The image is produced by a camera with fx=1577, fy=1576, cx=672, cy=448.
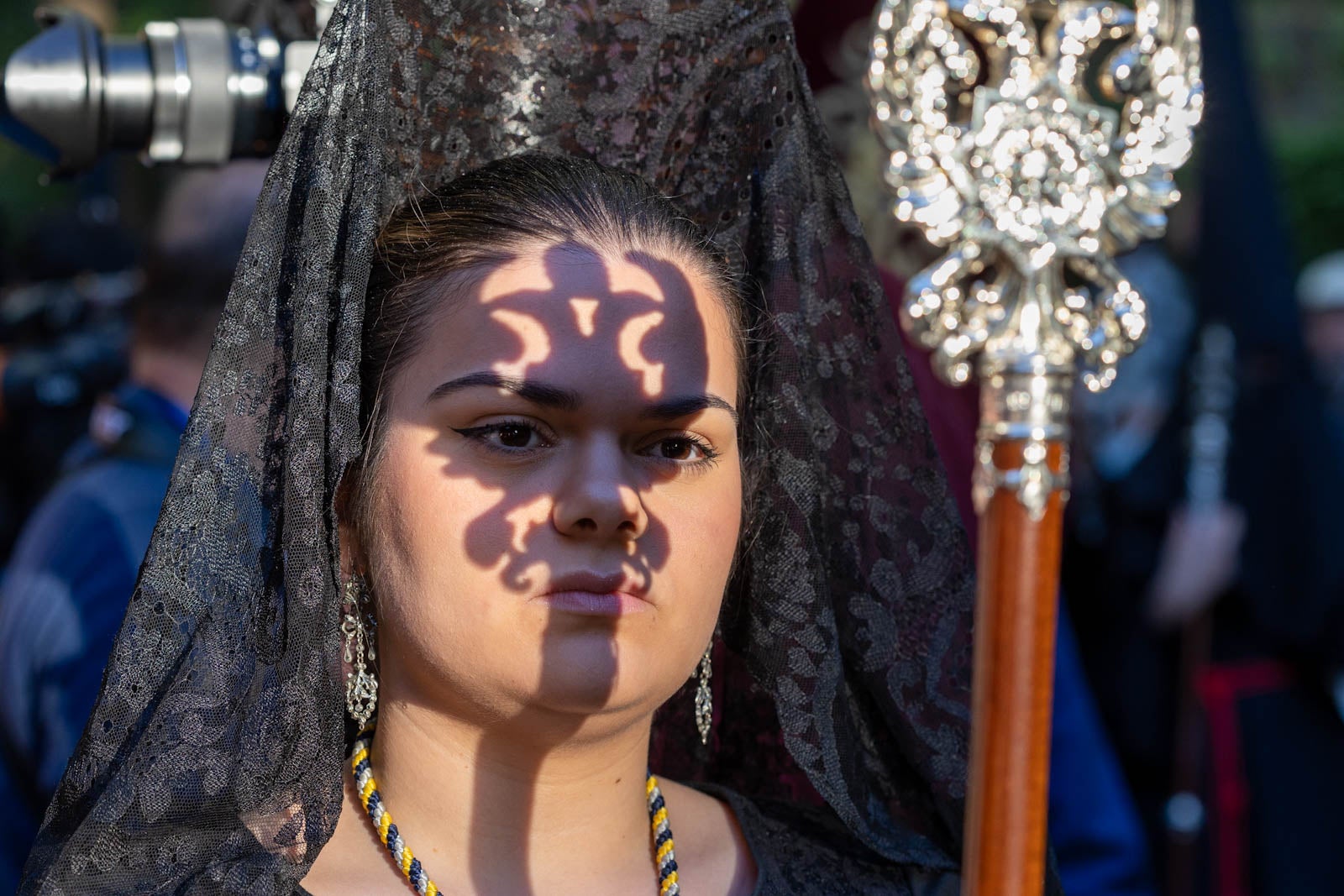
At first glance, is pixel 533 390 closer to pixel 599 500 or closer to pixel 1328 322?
pixel 599 500

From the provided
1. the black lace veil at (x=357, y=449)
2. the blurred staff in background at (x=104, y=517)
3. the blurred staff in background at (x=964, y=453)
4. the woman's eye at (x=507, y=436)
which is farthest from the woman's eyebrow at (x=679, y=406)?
the blurred staff in background at (x=104, y=517)

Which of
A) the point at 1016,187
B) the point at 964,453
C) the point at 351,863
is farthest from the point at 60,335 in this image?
the point at 1016,187

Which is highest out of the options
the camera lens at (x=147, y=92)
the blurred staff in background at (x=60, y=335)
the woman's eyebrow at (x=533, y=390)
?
the blurred staff in background at (x=60, y=335)

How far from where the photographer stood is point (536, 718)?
1796mm

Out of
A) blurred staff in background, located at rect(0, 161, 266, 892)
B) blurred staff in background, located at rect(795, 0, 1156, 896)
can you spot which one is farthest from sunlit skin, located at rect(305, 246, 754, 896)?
blurred staff in background, located at rect(0, 161, 266, 892)

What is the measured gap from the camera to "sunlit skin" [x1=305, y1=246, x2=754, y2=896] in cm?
171

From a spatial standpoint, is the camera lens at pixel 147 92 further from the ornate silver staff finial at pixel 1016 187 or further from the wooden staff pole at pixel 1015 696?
the wooden staff pole at pixel 1015 696

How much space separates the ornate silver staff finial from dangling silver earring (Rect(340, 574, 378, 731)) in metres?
0.84

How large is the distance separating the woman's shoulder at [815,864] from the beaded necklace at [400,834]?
122 millimetres

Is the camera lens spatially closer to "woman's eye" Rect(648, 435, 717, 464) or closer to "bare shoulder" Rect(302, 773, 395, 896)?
"woman's eye" Rect(648, 435, 717, 464)

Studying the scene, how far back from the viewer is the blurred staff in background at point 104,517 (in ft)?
9.62

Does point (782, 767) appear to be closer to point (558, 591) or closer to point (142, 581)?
point (558, 591)

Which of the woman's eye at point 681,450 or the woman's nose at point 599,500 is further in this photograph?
the woman's eye at point 681,450

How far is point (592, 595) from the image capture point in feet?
5.62
